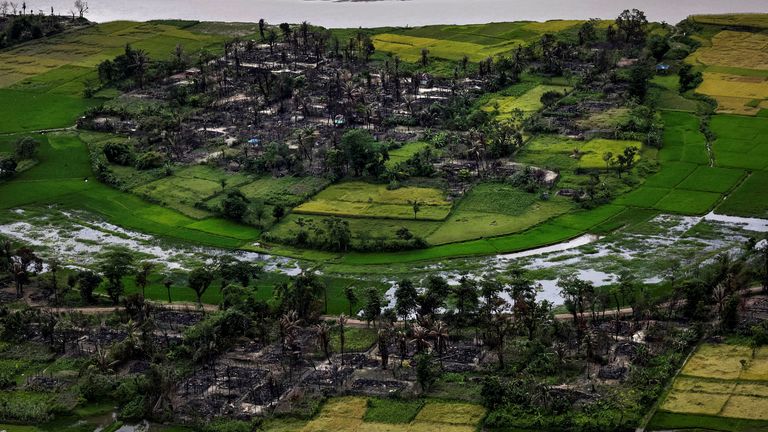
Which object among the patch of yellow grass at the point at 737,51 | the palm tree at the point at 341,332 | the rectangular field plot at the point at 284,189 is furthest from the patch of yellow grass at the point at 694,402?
the patch of yellow grass at the point at 737,51

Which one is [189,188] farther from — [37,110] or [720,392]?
[720,392]

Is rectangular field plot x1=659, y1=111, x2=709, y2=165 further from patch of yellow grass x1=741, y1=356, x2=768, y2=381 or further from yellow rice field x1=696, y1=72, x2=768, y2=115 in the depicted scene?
patch of yellow grass x1=741, y1=356, x2=768, y2=381

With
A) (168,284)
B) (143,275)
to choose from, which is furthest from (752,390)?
(143,275)

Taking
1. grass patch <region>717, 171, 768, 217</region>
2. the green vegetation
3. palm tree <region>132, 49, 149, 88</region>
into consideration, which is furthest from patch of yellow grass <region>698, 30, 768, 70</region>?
the green vegetation

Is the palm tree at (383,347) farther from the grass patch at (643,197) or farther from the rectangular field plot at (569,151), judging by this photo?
the rectangular field plot at (569,151)

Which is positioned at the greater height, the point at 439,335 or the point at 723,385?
the point at 439,335

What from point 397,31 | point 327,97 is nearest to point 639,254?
point 327,97
